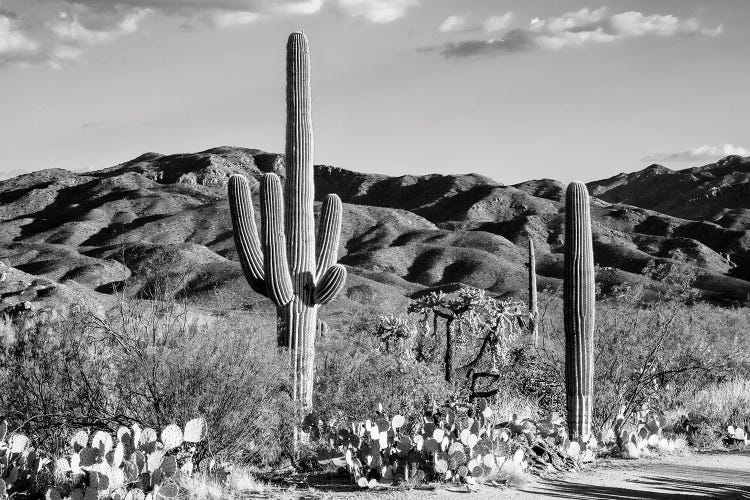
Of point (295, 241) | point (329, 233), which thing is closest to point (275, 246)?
point (295, 241)

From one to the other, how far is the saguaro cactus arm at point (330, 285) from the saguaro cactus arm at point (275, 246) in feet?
1.35

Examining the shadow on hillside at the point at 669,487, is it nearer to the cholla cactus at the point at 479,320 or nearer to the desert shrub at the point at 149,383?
the desert shrub at the point at 149,383

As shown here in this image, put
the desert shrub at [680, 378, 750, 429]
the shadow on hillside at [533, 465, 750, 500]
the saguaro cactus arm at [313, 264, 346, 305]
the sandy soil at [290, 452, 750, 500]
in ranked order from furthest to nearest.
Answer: the desert shrub at [680, 378, 750, 429], the saguaro cactus arm at [313, 264, 346, 305], the shadow on hillside at [533, 465, 750, 500], the sandy soil at [290, 452, 750, 500]

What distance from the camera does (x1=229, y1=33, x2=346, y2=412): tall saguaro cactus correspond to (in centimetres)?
1208

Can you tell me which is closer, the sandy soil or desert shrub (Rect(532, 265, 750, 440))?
the sandy soil

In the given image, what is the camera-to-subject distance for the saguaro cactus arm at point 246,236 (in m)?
12.3

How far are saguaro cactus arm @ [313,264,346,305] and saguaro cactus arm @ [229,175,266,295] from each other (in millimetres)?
759

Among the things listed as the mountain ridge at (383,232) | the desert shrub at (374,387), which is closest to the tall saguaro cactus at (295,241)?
the desert shrub at (374,387)

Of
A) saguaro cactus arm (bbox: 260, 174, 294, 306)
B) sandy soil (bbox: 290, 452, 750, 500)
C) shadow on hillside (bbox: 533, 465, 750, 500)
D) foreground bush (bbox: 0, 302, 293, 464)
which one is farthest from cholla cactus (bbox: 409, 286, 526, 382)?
foreground bush (bbox: 0, 302, 293, 464)

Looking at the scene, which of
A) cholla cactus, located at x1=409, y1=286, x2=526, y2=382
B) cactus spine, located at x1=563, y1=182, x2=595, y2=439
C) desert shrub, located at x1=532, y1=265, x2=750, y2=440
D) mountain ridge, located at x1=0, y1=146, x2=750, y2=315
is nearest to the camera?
cactus spine, located at x1=563, y1=182, x2=595, y2=439

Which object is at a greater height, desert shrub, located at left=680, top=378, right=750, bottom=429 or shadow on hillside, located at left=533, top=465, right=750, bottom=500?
desert shrub, located at left=680, top=378, right=750, bottom=429

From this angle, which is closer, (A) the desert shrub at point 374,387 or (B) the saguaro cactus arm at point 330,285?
(A) the desert shrub at point 374,387

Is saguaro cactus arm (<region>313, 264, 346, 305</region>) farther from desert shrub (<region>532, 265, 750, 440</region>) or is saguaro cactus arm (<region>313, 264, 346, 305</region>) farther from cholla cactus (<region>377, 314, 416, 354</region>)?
cholla cactus (<region>377, 314, 416, 354</region>)

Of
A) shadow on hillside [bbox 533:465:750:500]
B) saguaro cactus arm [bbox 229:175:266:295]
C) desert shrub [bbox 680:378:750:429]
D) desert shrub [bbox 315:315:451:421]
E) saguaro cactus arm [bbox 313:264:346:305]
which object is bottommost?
shadow on hillside [bbox 533:465:750:500]
